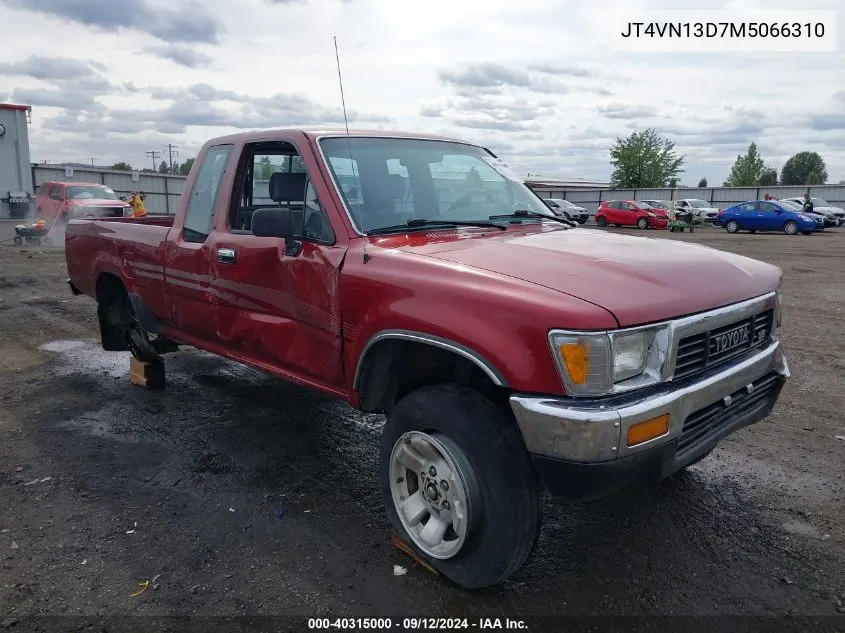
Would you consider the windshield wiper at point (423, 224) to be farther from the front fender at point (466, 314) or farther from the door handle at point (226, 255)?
the door handle at point (226, 255)

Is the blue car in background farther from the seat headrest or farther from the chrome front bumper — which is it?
the chrome front bumper

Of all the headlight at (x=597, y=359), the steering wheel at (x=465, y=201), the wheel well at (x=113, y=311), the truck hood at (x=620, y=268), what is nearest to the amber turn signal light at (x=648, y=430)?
the headlight at (x=597, y=359)

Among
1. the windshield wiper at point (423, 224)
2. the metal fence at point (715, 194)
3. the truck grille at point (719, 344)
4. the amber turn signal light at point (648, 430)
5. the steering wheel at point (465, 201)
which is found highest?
the metal fence at point (715, 194)

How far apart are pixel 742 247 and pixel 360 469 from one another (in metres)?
19.5

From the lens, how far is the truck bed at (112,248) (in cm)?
492

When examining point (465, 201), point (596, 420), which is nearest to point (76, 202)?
point (465, 201)

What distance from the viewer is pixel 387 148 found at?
12.9ft

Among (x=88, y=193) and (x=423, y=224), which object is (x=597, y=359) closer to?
(x=423, y=224)

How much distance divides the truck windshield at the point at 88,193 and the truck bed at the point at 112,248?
1529 cm

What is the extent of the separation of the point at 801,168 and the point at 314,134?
123 m

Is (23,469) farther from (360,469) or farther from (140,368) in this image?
(360,469)

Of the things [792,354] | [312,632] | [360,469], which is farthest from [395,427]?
[792,354]

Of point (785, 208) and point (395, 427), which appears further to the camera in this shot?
point (785, 208)

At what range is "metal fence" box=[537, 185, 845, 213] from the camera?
128 feet
